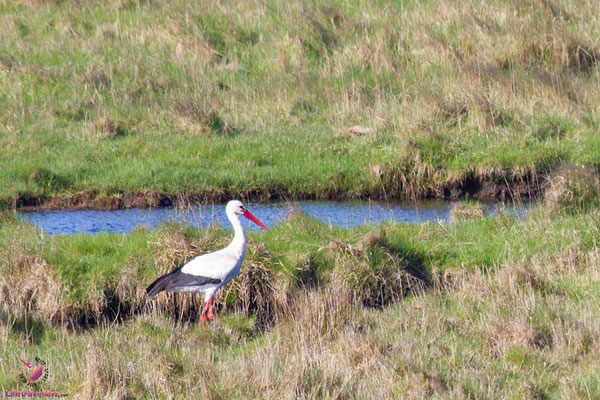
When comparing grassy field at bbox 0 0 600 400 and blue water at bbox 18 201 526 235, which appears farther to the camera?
blue water at bbox 18 201 526 235

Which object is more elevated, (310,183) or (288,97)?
(288,97)

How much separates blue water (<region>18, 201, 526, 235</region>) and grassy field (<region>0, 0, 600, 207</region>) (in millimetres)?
282

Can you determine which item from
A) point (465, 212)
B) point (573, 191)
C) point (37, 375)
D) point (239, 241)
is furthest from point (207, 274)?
point (573, 191)

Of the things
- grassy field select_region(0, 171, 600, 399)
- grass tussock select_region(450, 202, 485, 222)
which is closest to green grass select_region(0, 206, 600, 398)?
grassy field select_region(0, 171, 600, 399)

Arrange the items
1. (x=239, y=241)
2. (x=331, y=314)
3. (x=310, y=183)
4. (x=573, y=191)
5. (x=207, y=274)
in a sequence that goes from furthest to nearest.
→ (x=310, y=183), (x=573, y=191), (x=239, y=241), (x=207, y=274), (x=331, y=314)

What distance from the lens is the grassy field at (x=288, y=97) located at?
10961 mm

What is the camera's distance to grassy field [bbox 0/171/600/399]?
586cm

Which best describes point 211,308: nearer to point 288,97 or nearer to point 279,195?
point 279,195

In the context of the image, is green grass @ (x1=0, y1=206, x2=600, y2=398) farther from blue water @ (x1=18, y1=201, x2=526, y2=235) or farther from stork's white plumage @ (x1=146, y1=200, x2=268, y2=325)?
blue water @ (x1=18, y1=201, x2=526, y2=235)

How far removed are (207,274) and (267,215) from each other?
310 centimetres

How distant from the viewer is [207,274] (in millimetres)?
7203

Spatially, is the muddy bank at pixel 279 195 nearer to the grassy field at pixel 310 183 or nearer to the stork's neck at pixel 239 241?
the grassy field at pixel 310 183

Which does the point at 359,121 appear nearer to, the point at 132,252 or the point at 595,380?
the point at 132,252

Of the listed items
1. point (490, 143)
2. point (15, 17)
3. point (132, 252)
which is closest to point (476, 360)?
point (132, 252)
